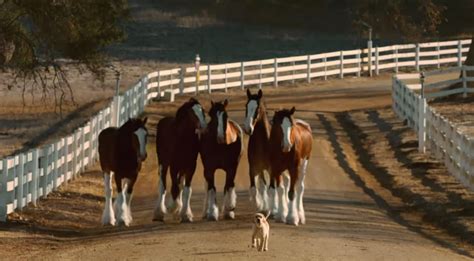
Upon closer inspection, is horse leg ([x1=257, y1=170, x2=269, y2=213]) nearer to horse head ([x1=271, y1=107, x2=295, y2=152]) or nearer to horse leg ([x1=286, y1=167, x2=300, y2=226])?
horse leg ([x1=286, y1=167, x2=300, y2=226])

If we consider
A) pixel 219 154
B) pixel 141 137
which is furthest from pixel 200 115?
pixel 141 137

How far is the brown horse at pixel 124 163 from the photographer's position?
21766mm

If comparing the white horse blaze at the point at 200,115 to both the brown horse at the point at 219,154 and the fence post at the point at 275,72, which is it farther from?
the fence post at the point at 275,72

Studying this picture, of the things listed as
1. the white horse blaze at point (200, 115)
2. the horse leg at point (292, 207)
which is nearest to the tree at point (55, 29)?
the white horse blaze at point (200, 115)

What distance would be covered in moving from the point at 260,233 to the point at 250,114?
177 inches

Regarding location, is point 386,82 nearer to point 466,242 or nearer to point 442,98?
point 442,98

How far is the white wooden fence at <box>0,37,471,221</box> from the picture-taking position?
910 inches

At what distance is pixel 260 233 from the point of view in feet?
56.3

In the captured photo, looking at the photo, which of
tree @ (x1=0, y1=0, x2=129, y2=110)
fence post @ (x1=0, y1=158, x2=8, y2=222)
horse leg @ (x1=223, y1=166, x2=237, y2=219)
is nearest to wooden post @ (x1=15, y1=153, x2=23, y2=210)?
fence post @ (x1=0, y1=158, x2=8, y2=222)

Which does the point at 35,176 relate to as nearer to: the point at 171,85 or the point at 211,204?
the point at 211,204

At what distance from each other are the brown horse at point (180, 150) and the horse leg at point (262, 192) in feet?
3.81

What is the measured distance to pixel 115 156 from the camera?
2203cm

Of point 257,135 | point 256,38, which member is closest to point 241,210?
point 257,135

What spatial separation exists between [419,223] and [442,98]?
23.1m
